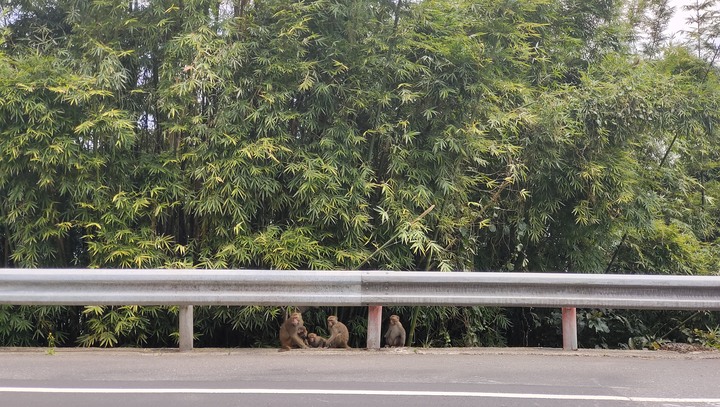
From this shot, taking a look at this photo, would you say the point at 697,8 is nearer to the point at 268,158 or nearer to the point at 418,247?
the point at 418,247

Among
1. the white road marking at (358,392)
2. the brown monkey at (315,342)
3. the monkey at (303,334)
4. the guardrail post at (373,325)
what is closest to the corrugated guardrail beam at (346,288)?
the guardrail post at (373,325)

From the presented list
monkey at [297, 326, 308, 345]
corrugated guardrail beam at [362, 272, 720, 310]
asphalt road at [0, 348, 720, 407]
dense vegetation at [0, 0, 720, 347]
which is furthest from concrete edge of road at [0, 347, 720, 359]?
dense vegetation at [0, 0, 720, 347]

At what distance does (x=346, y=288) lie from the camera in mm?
5828

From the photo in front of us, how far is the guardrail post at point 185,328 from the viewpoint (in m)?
5.99

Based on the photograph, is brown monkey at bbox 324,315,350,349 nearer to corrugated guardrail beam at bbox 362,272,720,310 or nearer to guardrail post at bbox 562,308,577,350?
corrugated guardrail beam at bbox 362,272,720,310

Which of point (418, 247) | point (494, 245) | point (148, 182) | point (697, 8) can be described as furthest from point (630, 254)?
point (148, 182)

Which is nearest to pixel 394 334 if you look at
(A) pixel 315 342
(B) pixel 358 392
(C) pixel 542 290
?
(A) pixel 315 342

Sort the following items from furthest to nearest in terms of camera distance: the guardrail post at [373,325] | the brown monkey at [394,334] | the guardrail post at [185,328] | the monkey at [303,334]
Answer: the brown monkey at [394,334] < the monkey at [303,334] < the guardrail post at [373,325] < the guardrail post at [185,328]

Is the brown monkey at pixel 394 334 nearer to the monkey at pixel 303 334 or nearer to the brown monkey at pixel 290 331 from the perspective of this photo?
the monkey at pixel 303 334

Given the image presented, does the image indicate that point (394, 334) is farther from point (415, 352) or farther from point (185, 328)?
point (185, 328)

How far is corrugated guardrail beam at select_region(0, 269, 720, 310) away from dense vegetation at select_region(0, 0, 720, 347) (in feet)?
4.46

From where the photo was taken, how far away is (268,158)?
7.33 m

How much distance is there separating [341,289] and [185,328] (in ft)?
4.61

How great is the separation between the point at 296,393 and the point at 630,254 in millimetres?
6244
